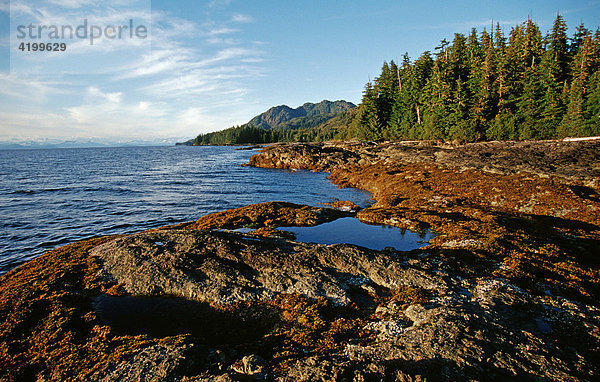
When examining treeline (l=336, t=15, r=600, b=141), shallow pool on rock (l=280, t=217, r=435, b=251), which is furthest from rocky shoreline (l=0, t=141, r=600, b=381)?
treeline (l=336, t=15, r=600, b=141)

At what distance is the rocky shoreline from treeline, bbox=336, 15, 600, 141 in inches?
1399

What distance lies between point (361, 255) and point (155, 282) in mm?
7746

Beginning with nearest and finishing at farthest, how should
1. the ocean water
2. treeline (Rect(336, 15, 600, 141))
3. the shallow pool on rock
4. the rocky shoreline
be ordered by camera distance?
the rocky shoreline < the shallow pool on rock < the ocean water < treeline (Rect(336, 15, 600, 141))

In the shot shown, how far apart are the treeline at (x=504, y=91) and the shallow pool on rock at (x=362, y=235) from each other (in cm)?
4217

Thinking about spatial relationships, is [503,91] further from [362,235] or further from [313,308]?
[313,308]

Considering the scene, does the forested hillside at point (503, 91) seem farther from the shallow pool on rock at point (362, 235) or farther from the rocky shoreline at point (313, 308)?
the shallow pool on rock at point (362, 235)

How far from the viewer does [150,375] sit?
18.1ft

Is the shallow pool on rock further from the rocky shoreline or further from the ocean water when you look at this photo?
the ocean water

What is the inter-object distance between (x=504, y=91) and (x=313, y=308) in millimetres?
61383

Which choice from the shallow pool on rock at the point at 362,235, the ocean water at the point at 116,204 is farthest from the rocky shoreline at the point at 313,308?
the ocean water at the point at 116,204

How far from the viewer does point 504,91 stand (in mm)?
50156

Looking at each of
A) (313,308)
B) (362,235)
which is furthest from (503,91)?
(313,308)

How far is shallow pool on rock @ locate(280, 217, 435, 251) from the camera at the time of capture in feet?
45.8

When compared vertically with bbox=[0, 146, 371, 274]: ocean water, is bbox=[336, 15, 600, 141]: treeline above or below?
above
